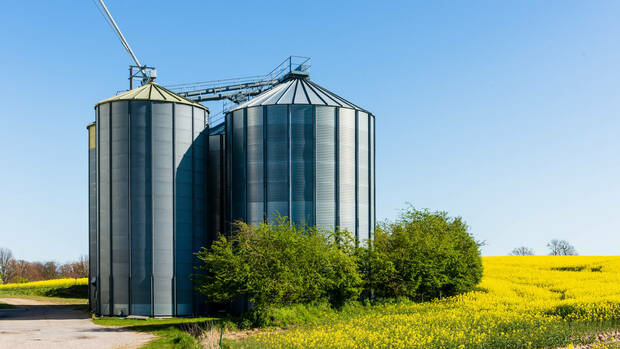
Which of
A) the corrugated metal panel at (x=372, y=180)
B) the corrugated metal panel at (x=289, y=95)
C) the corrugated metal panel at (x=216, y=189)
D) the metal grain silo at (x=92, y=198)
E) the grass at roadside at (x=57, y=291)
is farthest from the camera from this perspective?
the grass at roadside at (x=57, y=291)

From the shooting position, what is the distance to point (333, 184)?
128ft

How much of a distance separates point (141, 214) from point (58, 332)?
9697 millimetres

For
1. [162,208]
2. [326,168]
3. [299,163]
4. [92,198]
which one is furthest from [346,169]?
[92,198]

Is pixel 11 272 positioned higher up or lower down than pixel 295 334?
lower down

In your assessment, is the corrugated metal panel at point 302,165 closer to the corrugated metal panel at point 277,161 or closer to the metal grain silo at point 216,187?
the corrugated metal panel at point 277,161

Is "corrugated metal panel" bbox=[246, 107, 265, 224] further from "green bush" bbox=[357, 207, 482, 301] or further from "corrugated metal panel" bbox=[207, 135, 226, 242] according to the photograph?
"green bush" bbox=[357, 207, 482, 301]

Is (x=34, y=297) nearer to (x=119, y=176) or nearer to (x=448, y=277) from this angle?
(x=119, y=176)

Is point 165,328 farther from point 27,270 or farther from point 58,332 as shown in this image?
point 27,270

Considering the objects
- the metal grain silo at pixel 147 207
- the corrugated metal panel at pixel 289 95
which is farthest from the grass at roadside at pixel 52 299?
the corrugated metal panel at pixel 289 95

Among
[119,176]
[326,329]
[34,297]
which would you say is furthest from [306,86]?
[34,297]

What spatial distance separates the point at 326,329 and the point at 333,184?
1505cm

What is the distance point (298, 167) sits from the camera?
38.5 m

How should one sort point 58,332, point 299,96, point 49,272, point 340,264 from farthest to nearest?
point 49,272 → point 299,96 → point 340,264 → point 58,332

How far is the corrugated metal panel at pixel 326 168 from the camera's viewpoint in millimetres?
38469
